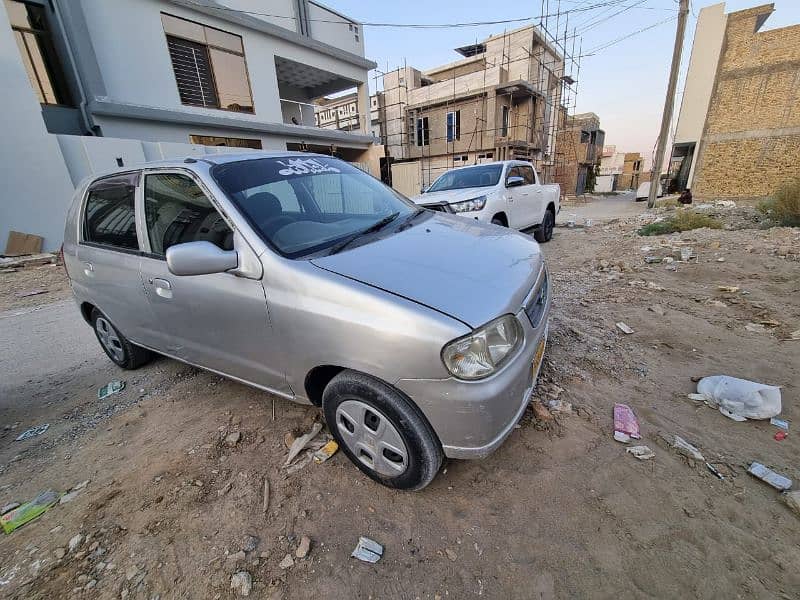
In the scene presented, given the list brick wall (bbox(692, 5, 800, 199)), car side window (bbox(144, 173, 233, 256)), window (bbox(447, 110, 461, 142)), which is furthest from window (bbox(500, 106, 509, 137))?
car side window (bbox(144, 173, 233, 256))

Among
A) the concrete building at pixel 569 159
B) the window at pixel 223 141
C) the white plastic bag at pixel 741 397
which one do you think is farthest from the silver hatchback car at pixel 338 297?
the concrete building at pixel 569 159

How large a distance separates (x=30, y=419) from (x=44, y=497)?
3.92 ft

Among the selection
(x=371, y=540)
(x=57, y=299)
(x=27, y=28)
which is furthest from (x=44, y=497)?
(x=27, y=28)

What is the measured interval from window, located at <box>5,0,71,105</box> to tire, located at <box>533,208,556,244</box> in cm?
1208

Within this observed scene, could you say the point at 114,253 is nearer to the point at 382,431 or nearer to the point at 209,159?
the point at 209,159

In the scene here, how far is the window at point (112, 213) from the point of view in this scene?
2551mm

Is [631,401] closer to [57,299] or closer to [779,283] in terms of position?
[779,283]

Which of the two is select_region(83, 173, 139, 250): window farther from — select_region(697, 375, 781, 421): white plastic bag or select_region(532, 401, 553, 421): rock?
select_region(697, 375, 781, 421): white plastic bag

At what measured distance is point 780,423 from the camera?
6.88 feet

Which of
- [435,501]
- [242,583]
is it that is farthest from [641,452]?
[242,583]

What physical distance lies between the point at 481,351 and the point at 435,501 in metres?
0.88

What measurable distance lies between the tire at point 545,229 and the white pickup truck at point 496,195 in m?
0.03

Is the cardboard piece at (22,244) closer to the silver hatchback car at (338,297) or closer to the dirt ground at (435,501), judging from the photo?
the dirt ground at (435,501)

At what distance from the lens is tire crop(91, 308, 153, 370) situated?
3129 mm
